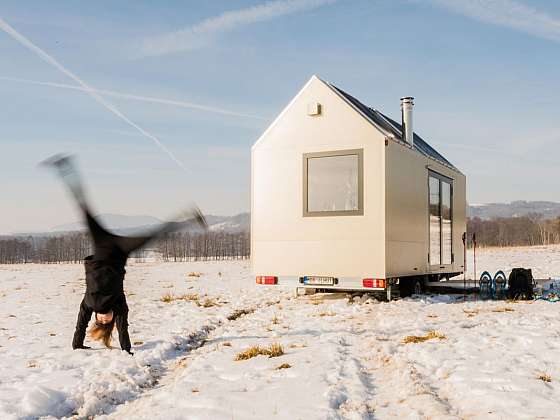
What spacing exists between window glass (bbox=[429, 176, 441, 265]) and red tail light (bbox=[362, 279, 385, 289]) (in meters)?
3.58

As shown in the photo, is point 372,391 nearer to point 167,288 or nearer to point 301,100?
point 301,100

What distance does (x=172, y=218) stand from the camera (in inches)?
267

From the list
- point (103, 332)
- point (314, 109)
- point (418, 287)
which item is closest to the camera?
point (103, 332)

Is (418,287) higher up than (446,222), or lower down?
lower down

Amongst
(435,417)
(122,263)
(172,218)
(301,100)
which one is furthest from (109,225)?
(301,100)

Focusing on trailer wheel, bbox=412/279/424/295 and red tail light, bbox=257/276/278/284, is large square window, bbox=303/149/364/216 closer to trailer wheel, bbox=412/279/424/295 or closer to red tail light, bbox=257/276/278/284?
red tail light, bbox=257/276/278/284

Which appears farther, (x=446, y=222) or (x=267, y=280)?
(x=446, y=222)

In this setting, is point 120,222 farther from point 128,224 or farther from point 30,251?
point 30,251

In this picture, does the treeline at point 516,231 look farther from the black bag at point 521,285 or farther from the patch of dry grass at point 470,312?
the patch of dry grass at point 470,312

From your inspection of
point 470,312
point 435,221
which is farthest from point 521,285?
point 470,312

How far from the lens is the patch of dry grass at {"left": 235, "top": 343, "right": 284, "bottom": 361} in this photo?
739cm

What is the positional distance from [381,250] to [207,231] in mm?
6321

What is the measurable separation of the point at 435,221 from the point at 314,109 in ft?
16.1

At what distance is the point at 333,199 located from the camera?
12773mm
